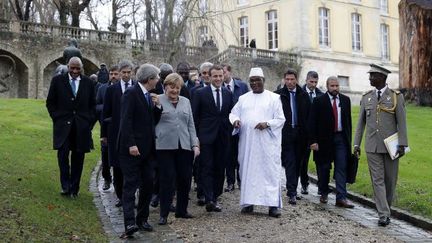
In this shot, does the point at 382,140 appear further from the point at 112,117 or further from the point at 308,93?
the point at 112,117

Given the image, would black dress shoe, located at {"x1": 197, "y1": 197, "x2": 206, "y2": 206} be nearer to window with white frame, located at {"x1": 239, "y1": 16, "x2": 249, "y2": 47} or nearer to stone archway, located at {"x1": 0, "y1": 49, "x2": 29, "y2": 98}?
stone archway, located at {"x1": 0, "y1": 49, "x2": 29, "y2": 98}

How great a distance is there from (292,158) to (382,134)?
1.90 metres

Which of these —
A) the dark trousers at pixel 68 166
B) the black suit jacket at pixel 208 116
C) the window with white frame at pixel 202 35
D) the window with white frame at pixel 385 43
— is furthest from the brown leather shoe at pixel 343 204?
the window with white frame at pixel 385 43

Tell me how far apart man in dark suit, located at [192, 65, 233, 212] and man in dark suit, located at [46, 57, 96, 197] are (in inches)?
68.4

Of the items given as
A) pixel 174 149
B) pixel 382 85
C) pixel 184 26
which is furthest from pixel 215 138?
pixel 184 26

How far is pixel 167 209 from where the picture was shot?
29.8 feet

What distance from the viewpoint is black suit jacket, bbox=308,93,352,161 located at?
37.0ft

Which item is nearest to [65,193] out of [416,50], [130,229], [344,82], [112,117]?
[112,117]

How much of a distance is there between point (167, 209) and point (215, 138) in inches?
63.8

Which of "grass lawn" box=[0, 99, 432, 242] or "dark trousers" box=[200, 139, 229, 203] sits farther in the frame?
"dark trousers" box=[200, 139, 229, 203]

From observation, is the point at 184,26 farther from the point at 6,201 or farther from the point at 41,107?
the point at 6,201

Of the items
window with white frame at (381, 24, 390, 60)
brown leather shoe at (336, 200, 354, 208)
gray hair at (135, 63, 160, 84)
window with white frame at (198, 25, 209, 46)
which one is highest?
window with white frame at (381, 24, 390, 60)

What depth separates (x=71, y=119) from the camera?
10.3 m

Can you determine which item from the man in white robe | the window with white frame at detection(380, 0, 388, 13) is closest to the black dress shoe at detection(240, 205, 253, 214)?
the man in white robe
